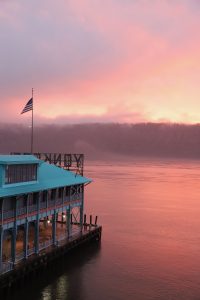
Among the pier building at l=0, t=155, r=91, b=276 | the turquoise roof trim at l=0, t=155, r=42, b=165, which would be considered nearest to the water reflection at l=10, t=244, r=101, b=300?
the pier building at l=0, t=155, r=91, b=276

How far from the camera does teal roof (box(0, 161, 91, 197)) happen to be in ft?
146

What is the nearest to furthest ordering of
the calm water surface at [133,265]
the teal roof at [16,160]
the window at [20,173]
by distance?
the teal roof at [16,160] < the window at [20,173] < the calm water surface at [133,265]

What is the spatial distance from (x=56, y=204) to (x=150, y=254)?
1776 cm

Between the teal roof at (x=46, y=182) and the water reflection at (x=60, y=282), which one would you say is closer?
the water reflection at (x=60, y=282)

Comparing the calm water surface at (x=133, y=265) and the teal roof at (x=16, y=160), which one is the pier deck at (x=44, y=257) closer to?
the calm water surface at (x=133, y=265)

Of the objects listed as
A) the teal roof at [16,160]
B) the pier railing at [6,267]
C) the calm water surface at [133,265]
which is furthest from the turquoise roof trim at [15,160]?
the calm water surface at [133,265]

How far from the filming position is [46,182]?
174 ft

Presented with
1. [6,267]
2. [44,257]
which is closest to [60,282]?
[44,257]

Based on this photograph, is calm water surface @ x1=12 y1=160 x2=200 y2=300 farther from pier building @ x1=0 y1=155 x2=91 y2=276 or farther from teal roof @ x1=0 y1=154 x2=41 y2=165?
teal roof @ x1=0 y1=154 x2=41 y2=165

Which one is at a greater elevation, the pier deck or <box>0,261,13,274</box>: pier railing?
<box>0,261,13,274</box>: pier railing

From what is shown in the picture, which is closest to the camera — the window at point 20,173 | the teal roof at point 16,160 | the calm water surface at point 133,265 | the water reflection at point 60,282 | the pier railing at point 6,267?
the pier railing at point 6,267

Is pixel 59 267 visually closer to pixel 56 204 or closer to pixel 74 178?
pixel 56 204

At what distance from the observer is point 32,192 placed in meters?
46.8

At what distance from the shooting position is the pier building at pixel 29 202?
1740 inches
